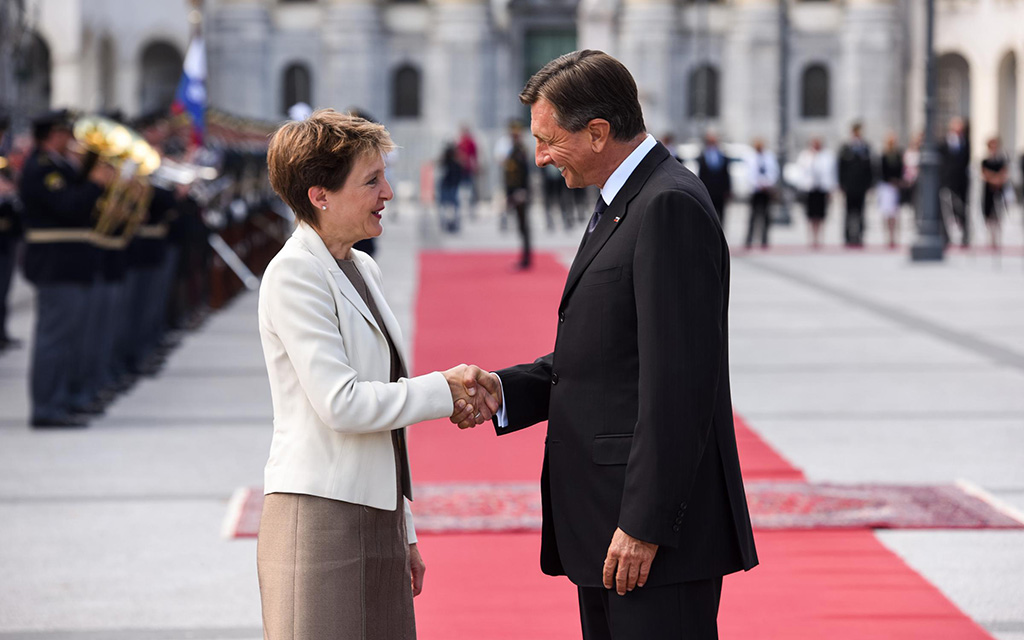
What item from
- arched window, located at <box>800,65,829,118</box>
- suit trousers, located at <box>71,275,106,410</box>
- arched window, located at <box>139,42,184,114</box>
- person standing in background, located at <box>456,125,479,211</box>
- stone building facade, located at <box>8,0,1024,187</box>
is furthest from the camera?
arched window, located at <box>139,42,184,114</box>

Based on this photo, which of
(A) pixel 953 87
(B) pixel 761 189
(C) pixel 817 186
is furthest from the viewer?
(A) pixel 953 87

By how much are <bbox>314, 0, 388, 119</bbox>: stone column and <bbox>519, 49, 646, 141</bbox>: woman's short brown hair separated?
55237mm

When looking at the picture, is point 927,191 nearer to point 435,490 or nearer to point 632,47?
point 435,490

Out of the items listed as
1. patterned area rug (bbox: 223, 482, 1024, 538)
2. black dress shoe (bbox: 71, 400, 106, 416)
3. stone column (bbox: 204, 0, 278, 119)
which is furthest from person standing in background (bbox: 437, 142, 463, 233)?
stone column (bbox: 204, 0, 278, 119)

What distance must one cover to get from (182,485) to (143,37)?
52923mm

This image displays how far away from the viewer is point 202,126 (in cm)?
1984

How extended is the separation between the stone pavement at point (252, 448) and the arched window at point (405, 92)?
1660 inches

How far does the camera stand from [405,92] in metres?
59.6

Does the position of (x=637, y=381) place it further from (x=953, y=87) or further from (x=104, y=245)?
(x=953, y=87)

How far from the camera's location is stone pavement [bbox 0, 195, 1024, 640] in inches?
239

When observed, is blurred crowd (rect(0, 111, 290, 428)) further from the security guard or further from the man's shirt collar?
the man's shirt collar

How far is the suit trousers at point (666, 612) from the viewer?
11.3ft

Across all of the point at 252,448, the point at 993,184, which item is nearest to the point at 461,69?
the point at 993,184

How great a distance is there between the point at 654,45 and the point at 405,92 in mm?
9614
